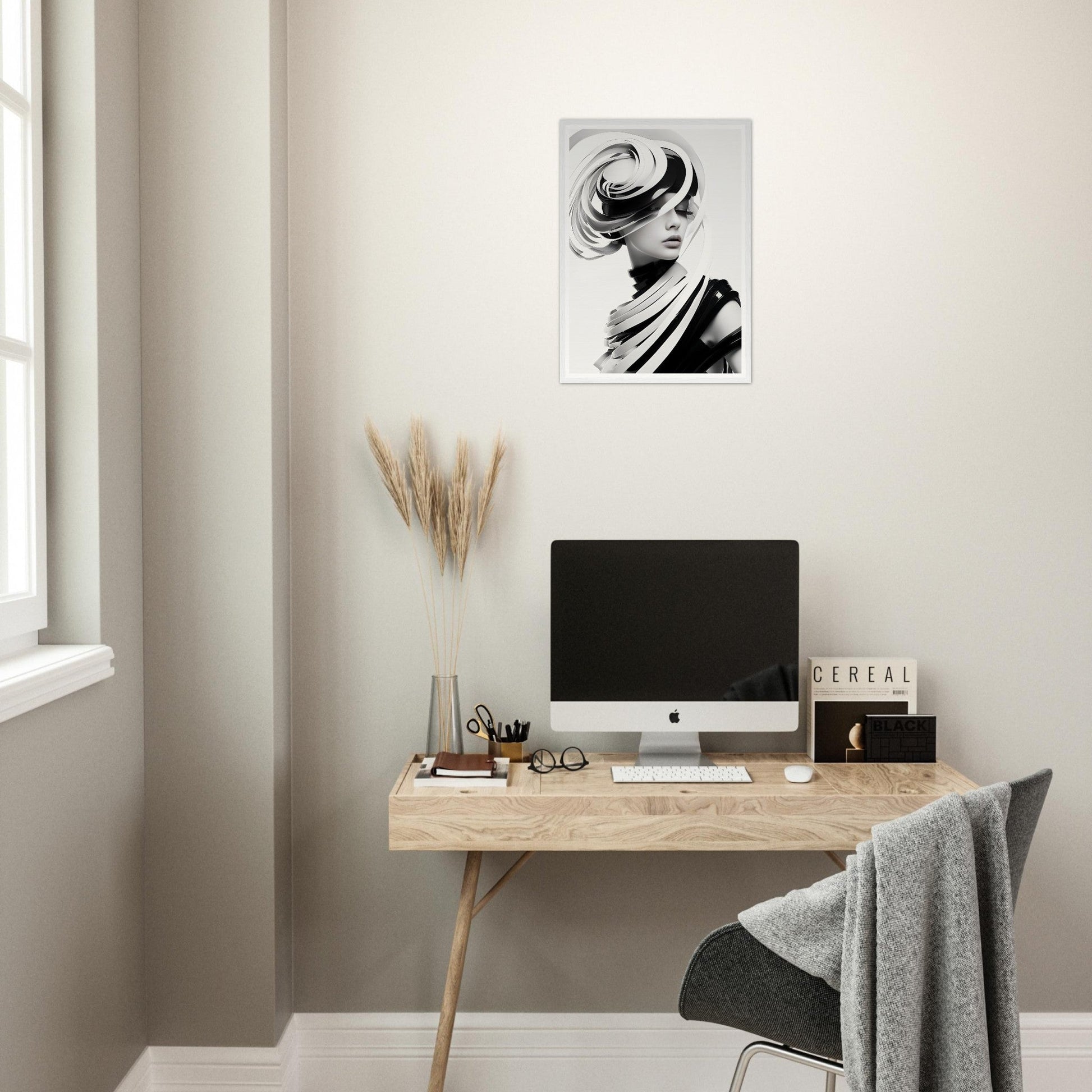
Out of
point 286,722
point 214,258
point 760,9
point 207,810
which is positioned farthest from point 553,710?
point 760,9

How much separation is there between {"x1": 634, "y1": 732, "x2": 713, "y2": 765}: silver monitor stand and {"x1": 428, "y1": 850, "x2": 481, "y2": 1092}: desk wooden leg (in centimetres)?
43

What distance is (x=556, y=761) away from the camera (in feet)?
7.20

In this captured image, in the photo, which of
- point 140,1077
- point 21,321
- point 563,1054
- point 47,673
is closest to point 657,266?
point 21,321

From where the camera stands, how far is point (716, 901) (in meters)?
2.28

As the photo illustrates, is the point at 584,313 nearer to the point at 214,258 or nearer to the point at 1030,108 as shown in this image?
the point at 214,258

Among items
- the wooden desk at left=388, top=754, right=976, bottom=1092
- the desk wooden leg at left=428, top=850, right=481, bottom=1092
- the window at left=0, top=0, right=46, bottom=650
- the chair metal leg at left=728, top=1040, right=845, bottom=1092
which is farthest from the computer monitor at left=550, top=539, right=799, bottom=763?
the window at left=0, top=0, right=46, bottom=650

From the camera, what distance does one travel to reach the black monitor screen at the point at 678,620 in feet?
6.81

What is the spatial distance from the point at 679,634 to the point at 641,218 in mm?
980

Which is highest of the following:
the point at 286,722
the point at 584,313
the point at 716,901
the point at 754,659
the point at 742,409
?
the point at 584,313

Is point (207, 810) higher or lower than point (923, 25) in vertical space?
lower

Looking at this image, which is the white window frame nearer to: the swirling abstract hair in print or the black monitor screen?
the black monitor screen

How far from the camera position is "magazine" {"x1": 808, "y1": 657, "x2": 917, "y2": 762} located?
2.13 meters

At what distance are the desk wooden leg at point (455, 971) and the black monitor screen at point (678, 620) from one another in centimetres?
42

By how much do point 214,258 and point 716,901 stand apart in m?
1.87
